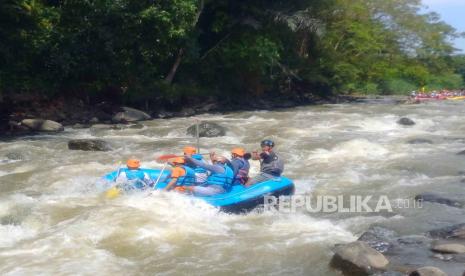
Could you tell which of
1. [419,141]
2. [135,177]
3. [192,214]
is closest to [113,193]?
[135,177]

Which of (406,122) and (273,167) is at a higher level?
(273,167)

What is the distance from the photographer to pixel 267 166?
25.0ft

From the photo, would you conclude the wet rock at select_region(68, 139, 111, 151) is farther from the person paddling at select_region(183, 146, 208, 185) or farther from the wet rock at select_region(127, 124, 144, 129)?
the person paddling at select_region(183, 146, 208, 185)

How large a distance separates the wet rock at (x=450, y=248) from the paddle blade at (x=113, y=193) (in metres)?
3.86

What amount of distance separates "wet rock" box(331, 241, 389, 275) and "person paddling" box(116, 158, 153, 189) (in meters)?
3.09

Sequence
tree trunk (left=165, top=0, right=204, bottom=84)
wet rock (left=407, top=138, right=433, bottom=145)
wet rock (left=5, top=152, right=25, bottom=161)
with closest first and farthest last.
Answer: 1. wet rock (left=5, top=152, right=25, bottom=161)
2. wet rock (left=407, top=138, right=433, bottom=145)
3. tree trunk (left=165, top=0, right=204, bottom=84)

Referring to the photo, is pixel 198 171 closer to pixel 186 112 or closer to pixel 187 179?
pixel 187 179

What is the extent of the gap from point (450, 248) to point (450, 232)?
1.94 feet

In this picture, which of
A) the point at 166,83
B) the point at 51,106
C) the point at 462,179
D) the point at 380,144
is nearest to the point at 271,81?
the point at 166,83

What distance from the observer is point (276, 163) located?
768 cm

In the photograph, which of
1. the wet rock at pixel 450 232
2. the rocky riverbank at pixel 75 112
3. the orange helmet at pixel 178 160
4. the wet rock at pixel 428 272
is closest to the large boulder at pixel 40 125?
the rocky riverbank at pixel 75 112

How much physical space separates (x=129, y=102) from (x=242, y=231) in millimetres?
11844

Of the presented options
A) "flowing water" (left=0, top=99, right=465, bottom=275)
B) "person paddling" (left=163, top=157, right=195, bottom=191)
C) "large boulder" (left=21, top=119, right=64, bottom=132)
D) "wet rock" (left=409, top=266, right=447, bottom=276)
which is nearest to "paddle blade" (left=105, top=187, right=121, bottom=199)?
"flowing water" (left=0, top=99, right=465, bottom=275)

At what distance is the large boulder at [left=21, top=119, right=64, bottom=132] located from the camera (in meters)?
14.1
